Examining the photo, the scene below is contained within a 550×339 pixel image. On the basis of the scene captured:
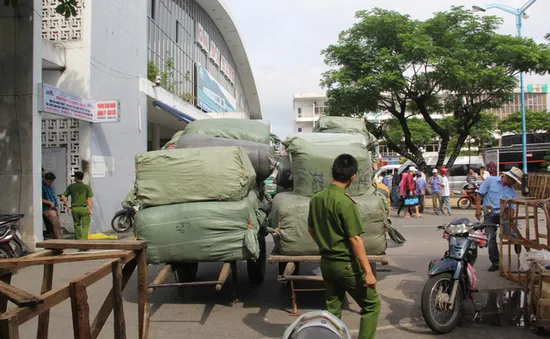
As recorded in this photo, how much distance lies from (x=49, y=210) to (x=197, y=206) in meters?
4.95

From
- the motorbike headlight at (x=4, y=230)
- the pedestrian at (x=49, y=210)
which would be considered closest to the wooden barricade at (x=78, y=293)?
the motorbike headlight at (x=4, y=230)

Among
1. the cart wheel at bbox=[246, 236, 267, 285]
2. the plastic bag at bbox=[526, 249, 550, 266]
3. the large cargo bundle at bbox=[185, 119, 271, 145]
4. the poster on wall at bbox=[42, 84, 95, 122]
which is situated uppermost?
the poster on wall at bbox=[42, 84, 95, 122]

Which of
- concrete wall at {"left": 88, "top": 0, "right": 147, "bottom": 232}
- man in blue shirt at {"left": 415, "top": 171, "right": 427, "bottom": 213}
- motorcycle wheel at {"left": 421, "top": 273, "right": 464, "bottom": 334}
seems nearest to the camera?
motorcycle wheel at {"left": 421, "top": 273, "right": 464, "bottom": 334}

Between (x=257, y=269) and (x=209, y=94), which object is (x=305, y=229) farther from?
(x=209, y=94)

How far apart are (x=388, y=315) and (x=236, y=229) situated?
1.87 m

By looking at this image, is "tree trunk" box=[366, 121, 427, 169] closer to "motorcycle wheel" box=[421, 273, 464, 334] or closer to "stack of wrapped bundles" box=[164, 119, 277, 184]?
"stack of wrapped bundles" box=[164, 119, 277, 184]

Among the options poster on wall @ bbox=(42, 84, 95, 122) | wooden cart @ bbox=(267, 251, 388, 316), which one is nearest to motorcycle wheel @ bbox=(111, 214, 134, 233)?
poster on wall @ bbox=(42, 84, 95, 122)

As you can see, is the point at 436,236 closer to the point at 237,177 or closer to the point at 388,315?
the point at 388,315

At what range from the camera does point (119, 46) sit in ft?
38.0

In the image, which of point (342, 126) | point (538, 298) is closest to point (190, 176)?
point (342, 126)

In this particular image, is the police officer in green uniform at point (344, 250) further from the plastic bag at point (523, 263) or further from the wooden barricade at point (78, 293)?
the plastic bag at point (523, 263)

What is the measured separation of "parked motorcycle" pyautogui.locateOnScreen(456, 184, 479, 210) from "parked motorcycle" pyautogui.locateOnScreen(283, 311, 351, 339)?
50.4 ft

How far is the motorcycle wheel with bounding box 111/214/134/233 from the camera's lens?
1104cm

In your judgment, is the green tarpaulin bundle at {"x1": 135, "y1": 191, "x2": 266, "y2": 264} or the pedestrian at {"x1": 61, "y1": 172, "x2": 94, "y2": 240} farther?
the pedestrian at {"x1": 61, "y1": 172, "x2": 94, "y2": 240}
